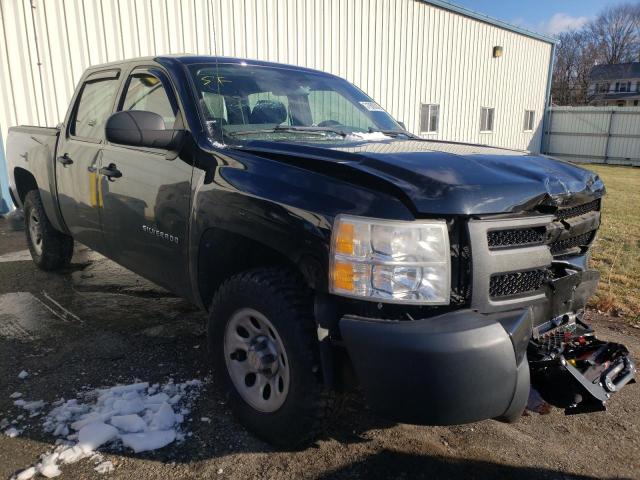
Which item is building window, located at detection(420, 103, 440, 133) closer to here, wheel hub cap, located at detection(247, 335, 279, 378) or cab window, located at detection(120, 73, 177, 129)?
cab window, located at detection(120, 73, 177, 129)

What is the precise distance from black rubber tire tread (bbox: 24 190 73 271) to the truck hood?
3371 mm

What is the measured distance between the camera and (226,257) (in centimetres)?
275

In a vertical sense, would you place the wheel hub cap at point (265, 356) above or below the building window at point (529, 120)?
below

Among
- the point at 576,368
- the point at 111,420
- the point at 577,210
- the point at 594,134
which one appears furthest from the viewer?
the point at 594,134

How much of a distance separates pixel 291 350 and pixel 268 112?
1.66 meters

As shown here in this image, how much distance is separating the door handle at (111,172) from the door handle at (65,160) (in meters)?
0.75

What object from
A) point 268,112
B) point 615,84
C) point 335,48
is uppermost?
point 615,84

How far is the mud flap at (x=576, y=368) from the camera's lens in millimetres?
2150

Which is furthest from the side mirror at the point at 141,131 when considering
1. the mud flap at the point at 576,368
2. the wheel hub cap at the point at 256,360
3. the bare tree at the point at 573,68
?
the bare tree at the point at 573,68

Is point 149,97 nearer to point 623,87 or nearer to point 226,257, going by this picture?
point 226,257

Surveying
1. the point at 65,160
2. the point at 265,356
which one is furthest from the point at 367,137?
the point at 65,160

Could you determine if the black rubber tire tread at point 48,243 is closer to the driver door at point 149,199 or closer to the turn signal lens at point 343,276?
the driver door at point 149,199

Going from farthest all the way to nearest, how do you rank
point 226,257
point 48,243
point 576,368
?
point 48,243
point 226,257
point 576,368

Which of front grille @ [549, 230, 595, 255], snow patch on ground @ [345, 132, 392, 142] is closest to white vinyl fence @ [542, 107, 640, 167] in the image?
snow patch on ground @ [345, 132, 392, 142]
